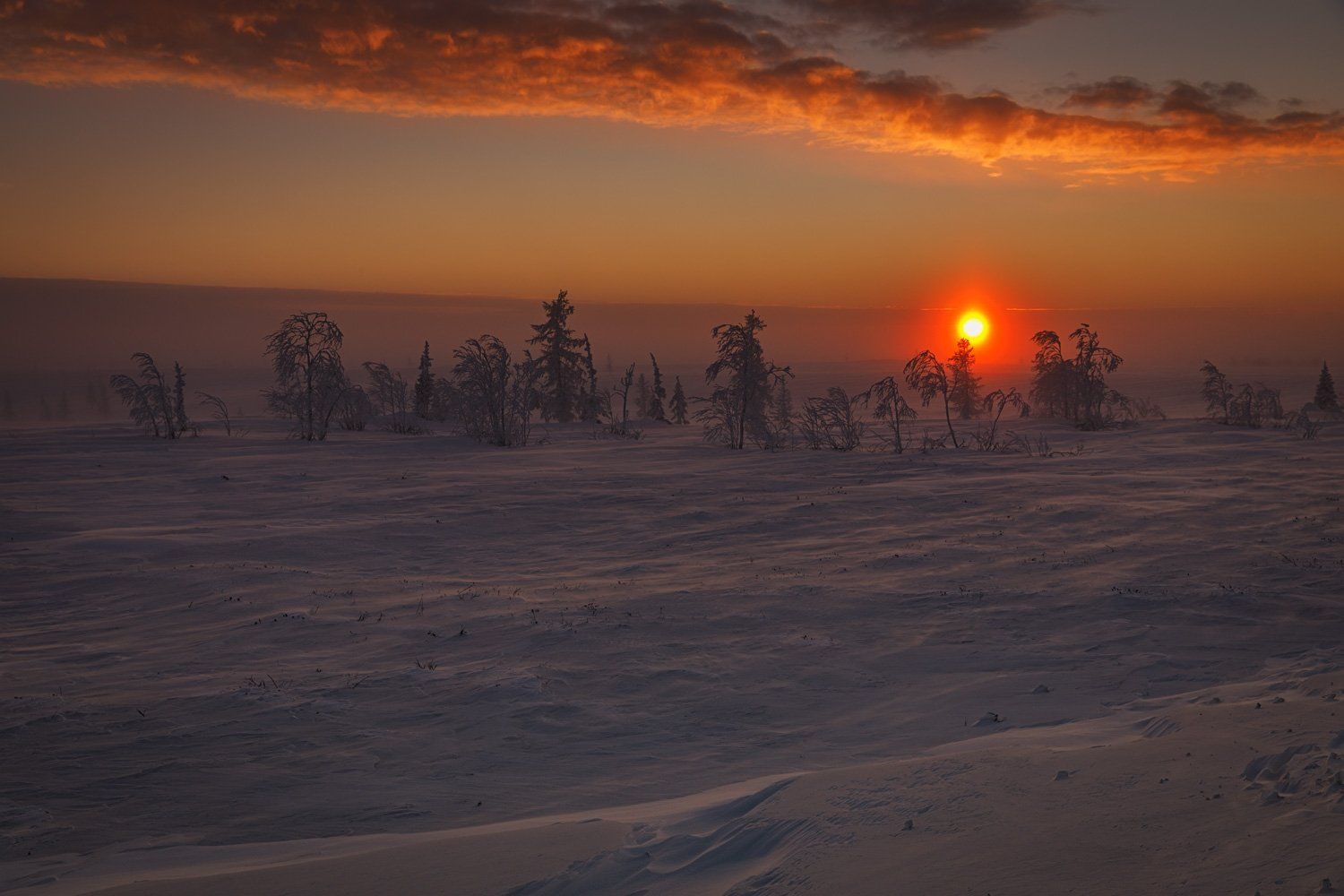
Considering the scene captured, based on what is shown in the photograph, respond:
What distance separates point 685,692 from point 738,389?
87.8 feet

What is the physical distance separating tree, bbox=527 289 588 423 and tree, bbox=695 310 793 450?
21043mm

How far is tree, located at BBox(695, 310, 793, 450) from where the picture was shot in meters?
34.2

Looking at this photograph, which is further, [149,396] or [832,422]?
[149,396]

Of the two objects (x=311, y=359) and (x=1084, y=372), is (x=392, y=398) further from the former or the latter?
(x=1084, y=372)

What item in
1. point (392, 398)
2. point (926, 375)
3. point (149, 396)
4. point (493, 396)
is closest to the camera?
point (926, 375)

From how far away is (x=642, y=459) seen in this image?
29.4m

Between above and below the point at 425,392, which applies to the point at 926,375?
below

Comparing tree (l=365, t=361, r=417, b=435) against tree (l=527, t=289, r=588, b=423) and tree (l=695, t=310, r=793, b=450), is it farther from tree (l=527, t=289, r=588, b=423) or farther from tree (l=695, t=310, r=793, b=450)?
tree (l=695, t=310, r=793, b=450)

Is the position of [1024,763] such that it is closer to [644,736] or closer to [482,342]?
[644,736]

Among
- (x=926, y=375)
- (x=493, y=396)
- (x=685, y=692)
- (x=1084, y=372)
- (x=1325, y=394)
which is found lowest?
(x=685, y=692)

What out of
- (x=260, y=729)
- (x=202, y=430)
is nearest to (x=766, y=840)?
(x=260, y=729)

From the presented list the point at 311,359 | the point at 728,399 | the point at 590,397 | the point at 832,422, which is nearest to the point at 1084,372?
the point at 832,422

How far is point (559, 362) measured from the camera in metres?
56.4

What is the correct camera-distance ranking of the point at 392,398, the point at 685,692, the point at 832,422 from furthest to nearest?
1. the point at 392,398
2. the point at 832,422
3. the point at 685,692
